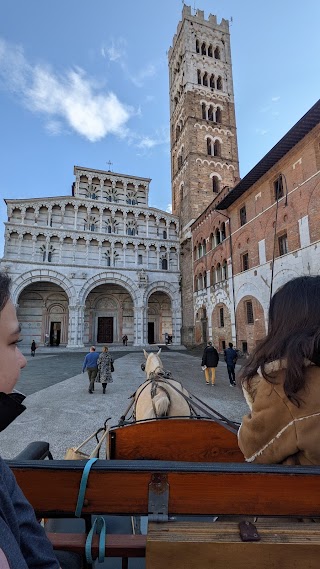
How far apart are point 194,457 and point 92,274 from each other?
2499 centimetres

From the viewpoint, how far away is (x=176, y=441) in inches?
100

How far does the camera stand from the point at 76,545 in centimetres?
110

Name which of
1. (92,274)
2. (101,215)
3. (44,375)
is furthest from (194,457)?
(101,215)

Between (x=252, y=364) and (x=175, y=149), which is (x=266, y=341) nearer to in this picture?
(x=252, y=364)

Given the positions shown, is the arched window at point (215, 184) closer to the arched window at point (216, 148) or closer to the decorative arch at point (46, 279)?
the arched window at point (216, 148)

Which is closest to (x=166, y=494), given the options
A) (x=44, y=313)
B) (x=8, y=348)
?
(x=8, y=348)

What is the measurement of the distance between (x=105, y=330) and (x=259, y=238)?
786 inches

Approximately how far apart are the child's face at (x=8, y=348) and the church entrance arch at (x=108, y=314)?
2868cm

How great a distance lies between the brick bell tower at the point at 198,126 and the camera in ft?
92.0

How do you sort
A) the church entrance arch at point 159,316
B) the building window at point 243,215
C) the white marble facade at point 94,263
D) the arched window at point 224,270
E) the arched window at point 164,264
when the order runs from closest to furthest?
the building window at point 243,215 < the arched window at point 224,270 < the white marble facade at point 94,263 < the arched window at point 164,264 < the church entrance arch at point 159,316

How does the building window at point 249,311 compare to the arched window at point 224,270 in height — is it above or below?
below

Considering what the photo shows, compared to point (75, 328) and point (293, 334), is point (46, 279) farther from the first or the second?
point (293, 334)

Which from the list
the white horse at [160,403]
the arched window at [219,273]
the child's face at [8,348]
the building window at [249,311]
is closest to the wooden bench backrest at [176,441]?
the white horse at [160,403]

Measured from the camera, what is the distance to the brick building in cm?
1285
